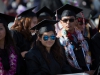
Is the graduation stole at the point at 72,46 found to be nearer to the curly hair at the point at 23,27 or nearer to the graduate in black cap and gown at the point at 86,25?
the graduate in black cap and gown at the point at 86,25

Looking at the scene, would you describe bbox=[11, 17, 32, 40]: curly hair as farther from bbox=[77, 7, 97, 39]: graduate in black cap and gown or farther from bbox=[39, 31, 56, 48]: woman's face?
bbox=[77, 7, 97, 39]: graduate in black cap and gown

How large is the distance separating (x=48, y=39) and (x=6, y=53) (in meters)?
0.61

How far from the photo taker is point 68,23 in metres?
4.84

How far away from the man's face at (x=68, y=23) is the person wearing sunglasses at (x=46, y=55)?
0.40 m

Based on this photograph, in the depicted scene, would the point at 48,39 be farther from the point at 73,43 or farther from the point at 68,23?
the point at 73,43

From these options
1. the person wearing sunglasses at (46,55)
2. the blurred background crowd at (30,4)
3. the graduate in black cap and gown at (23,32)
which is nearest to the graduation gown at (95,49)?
the person wearing sunglasses at (46,55)

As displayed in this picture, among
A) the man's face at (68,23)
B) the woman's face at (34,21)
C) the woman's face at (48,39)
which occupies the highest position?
the woman's face at (34,21)

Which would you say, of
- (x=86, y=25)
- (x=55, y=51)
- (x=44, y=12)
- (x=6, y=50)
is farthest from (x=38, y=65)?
(x=86, y=25)

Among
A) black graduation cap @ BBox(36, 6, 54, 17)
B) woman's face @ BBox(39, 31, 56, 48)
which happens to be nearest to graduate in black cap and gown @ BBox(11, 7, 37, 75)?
black graduation cap @ BBox(36, 6, 54, 17)

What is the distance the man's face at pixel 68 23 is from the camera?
4.85 m

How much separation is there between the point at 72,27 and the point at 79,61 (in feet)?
1.81

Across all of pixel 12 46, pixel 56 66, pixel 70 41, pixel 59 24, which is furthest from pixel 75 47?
pixel 12 46

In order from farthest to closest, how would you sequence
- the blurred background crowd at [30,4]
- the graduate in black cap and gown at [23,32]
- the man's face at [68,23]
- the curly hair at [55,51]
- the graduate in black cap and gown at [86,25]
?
1. the blurred background crowd at [30,4]
2. the graduate in black cap and gown at [86,25]
3. the graduate in black cap and gown at [23,32]
4. the man's face at [68,23]
5. the curly hair at [55,51]

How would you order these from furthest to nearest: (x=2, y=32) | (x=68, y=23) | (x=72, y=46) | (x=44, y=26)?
(x=72, y=46) → (x=68, y=23) → (x=44, y=26) → (x=2, y=32)
